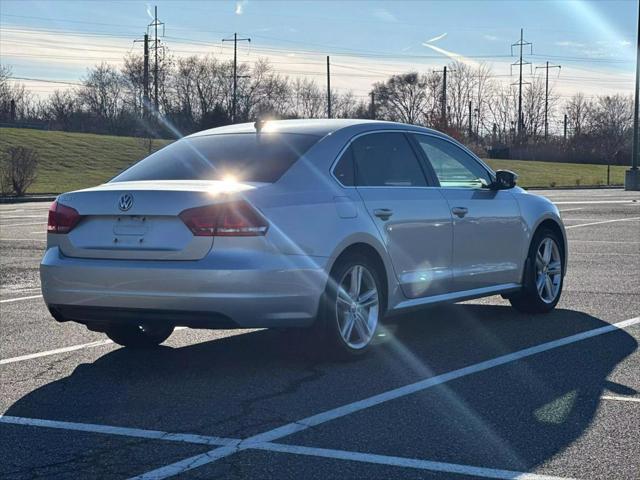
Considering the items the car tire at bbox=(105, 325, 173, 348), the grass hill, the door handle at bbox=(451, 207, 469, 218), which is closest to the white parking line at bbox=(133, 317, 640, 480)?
the door handle at bbox=(451, 207, 469, 218)

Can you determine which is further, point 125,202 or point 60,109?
point 60,109

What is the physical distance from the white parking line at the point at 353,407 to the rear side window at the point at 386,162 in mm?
1543

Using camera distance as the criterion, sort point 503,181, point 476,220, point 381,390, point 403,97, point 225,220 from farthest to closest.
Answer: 1. point 403,97
2. point 503,181
3. point 476,220
4. point 225,220
5. point 381,390

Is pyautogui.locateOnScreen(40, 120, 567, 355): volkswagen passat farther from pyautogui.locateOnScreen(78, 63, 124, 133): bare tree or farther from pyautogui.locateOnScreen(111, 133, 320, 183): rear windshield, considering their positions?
pyautogui.locateOnScreen(78, 63, 124, 133): bare tree

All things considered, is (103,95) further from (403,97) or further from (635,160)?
(635,160)

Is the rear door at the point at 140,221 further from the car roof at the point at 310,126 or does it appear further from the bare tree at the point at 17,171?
the bare tree at the point at 17,171

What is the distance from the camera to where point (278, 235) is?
20.4 ft

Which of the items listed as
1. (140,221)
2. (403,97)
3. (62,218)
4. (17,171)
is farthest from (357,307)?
(403,97)

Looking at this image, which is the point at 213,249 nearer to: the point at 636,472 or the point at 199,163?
the point at 199,163

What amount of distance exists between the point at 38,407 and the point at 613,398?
3.28 metres

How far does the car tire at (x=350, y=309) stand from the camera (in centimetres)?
656

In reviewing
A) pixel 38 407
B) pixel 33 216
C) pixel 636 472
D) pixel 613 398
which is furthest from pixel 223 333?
pixel 33 216

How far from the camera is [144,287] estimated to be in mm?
6195

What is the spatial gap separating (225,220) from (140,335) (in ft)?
5.93
